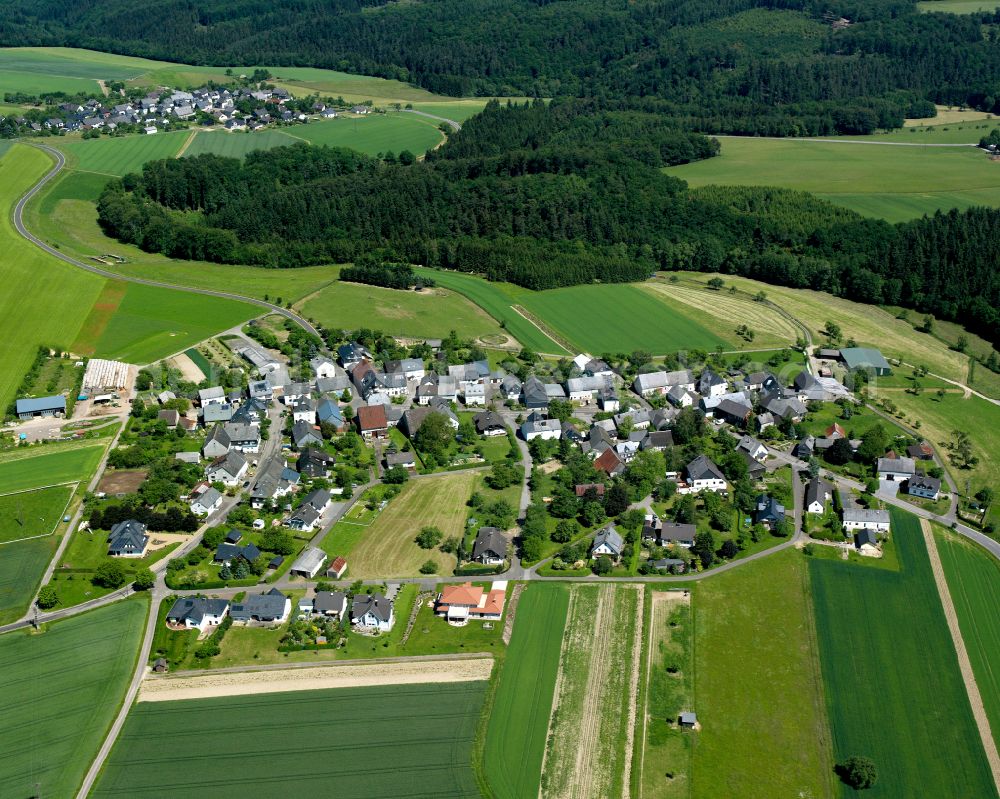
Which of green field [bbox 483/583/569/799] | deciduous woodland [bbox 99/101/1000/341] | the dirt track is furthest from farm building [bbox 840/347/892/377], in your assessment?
the dirt track

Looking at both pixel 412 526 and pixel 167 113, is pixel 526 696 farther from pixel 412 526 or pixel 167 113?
pixel 167 113

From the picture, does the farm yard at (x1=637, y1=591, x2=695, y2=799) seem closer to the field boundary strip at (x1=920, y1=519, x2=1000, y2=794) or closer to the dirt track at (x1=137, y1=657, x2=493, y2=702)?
the dirt track at (x1=137, y1=657, x2=493, y2=702)

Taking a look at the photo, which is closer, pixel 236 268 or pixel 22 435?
pixel 22 435

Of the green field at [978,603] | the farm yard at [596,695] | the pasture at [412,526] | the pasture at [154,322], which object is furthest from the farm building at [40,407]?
the green field at [978,603]

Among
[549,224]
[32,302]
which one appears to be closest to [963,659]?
[549,224]

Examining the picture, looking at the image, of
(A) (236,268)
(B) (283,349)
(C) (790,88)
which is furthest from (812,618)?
(C) (790,88)

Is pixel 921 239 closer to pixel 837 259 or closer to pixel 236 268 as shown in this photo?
pixel 837 259
